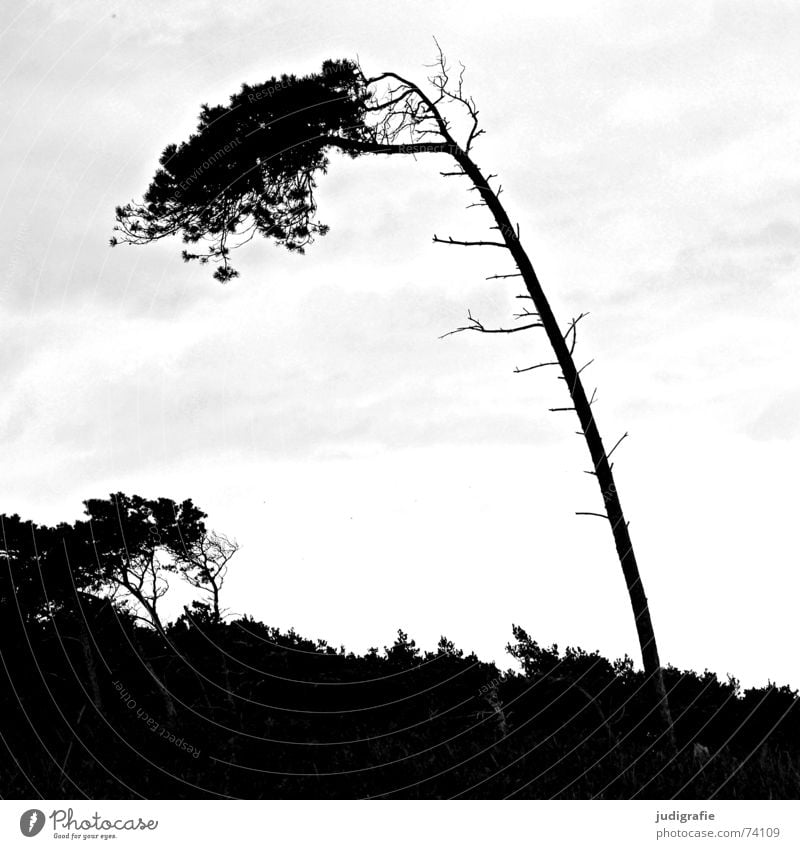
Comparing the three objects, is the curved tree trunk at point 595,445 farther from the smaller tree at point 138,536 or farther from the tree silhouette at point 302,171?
the smaller tree at point 138,536

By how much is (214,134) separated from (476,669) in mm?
13038

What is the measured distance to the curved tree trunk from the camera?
1209 cm

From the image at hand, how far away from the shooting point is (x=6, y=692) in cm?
1742

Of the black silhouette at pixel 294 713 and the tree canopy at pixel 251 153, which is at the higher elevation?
the tree canopy at pixel 251 153

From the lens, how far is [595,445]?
40.4 ft

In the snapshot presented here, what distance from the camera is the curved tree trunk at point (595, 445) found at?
12094mm

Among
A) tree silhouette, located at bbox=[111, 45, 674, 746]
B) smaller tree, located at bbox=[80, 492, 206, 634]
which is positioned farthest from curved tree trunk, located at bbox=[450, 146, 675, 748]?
smaller tree, located at bbox=[80, 492, 206, 634]

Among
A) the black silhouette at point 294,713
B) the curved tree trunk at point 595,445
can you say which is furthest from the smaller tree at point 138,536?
the curved tree trunk at point 595,445

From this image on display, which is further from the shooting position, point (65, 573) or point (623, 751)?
point (65, 573)

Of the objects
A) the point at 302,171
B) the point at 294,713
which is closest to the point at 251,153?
the point at 302,171

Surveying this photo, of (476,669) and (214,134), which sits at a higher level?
(214,134)
